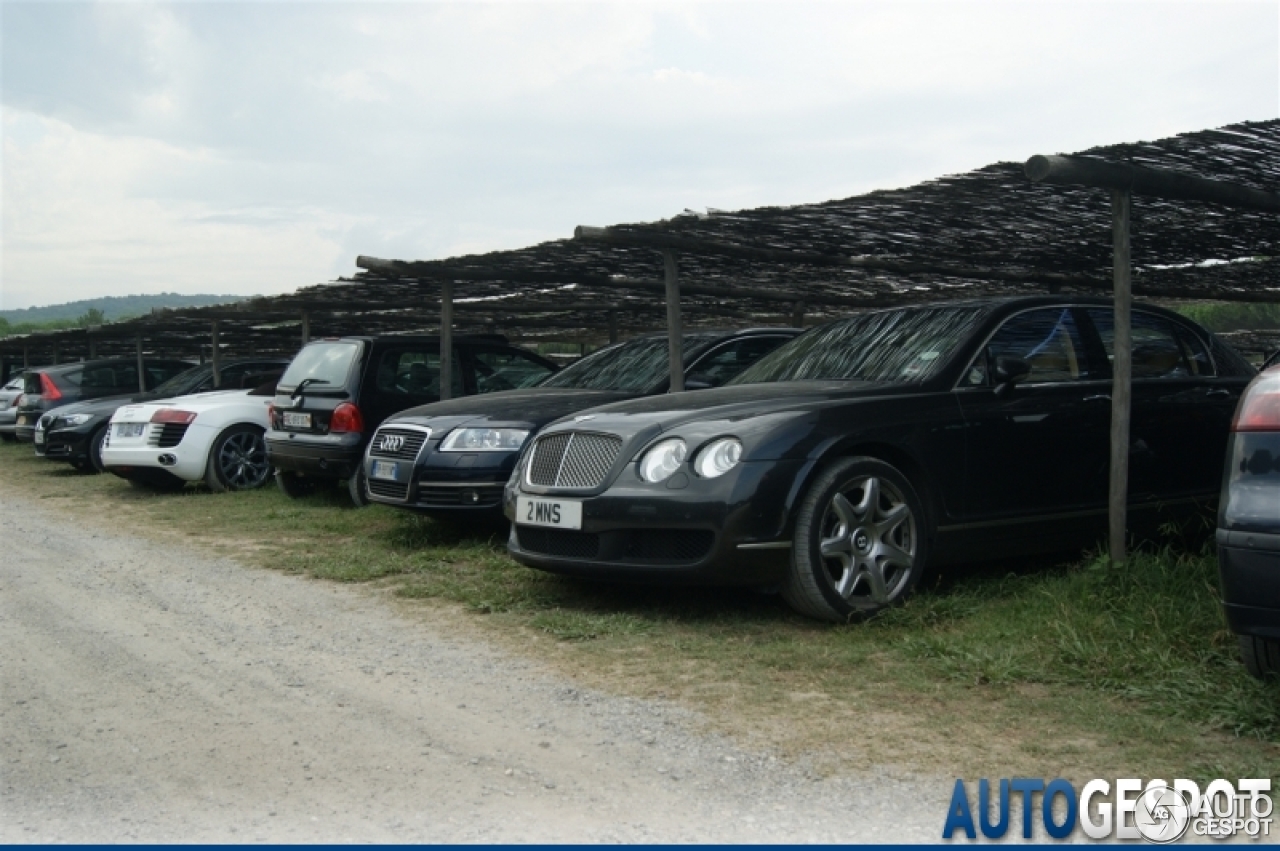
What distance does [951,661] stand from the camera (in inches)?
189

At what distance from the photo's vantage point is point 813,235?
30.3 feet

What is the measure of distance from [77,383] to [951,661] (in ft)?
53.9

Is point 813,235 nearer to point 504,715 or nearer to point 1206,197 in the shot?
point 1206,197

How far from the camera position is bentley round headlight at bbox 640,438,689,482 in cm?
564

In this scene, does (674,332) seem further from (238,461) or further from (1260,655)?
(238,461)

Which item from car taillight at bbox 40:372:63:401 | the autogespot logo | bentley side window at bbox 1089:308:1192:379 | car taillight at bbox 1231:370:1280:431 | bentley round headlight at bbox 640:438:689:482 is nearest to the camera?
the autogespot logo

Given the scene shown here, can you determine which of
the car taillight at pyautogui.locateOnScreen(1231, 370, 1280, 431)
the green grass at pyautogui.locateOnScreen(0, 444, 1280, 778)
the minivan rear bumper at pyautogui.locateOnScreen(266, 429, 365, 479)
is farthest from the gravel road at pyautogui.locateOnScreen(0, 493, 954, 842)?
the minivan rear bumper at pyautogui.locateOnScreen(266, 429, 365, 479)

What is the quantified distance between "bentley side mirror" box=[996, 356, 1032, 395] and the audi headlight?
10.1 ft

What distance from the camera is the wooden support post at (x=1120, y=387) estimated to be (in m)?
6.23

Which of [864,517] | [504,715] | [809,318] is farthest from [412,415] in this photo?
[809,318]

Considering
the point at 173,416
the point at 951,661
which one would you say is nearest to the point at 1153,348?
the point at 951,661

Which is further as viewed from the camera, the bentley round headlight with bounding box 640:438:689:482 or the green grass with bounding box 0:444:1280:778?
the bentley round headlight with bounding box 640:438:689:482

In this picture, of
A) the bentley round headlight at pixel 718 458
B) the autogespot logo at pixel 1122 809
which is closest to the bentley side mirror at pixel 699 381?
the bentley round headlight at pixel 718 458

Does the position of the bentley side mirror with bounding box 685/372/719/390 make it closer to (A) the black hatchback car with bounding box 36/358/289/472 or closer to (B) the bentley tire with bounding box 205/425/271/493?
(B) the bentley tire with bounding box 205/425/271/493
